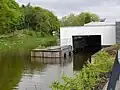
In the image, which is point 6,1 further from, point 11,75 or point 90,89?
point 90,89

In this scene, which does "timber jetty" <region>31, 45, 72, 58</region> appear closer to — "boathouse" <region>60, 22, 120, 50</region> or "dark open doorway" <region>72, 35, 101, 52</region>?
"boathouse" <region>60, 22, 120, 50</region>

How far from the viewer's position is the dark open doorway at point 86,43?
4378 cm

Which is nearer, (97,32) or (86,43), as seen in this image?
(97,32)

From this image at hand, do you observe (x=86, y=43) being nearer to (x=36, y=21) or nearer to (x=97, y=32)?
Result: (x=97, y=32)

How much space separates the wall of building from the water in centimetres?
780

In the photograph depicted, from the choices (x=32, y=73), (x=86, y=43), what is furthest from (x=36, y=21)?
(x=32, y=73)

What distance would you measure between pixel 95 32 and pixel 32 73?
17831 mm

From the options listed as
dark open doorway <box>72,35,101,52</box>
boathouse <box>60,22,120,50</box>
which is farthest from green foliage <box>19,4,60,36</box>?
boathouse <box>60,22,120,50</box>

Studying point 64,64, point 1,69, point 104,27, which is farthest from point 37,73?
point 104,27

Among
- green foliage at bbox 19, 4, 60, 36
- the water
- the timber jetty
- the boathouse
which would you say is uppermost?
green foliage at bbox 19, 4, 60, 36

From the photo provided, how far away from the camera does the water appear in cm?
1903

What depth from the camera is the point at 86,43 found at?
49219mm

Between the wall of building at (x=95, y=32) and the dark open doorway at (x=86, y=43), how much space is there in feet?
4.98

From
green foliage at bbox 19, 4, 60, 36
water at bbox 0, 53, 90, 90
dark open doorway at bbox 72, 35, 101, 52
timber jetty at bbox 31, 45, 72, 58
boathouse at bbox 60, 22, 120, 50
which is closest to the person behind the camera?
water at bbox 0, 53, 90, 90
